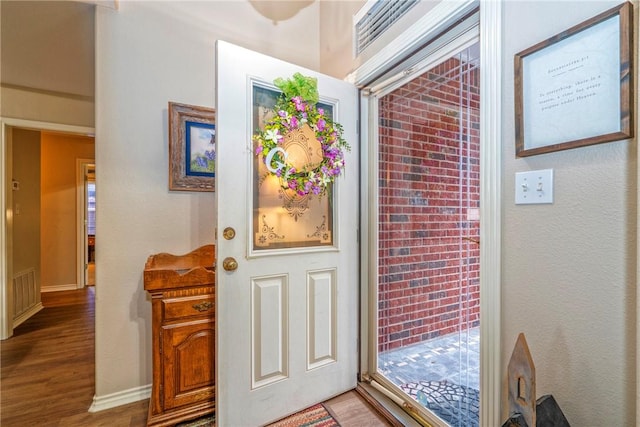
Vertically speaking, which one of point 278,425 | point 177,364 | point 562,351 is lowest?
point 278,425

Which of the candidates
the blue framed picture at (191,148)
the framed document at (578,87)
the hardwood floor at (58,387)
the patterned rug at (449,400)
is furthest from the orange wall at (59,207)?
the framed document at (578,87)

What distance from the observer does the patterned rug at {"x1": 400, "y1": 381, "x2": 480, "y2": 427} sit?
1.51 m

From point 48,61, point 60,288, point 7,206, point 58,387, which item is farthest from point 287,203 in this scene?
point 60,288

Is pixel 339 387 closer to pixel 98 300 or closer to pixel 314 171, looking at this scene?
pixel 314 171

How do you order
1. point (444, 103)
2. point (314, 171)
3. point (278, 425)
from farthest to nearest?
point (444, 103) < point (314, 171) < point (278, 425)

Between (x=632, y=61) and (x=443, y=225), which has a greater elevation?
(x=632, y=61)

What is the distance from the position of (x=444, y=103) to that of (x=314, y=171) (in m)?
1.05

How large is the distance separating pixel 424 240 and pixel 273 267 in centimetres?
118

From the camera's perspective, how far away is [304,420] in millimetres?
1595

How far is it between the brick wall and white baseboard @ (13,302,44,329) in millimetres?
3863

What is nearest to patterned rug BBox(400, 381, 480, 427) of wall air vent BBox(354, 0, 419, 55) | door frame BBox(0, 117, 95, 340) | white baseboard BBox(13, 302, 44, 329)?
wall air vent BBox(354, 0, 419, 55)

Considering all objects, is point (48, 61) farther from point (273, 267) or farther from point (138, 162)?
point (273, 267)

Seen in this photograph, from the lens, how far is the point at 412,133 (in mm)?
2094

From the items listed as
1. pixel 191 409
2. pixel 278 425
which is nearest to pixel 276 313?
pixel 278 425
